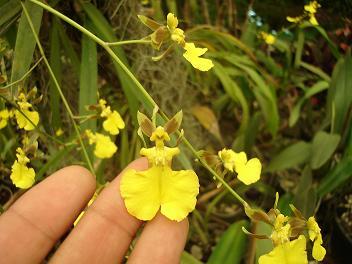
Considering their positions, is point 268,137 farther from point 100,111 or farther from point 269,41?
point 100,111

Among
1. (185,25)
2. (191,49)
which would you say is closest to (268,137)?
(185,25)

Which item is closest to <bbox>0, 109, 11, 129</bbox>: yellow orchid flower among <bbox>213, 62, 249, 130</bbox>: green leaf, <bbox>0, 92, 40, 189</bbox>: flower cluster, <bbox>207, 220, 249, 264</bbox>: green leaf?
<bbox>0, 92, 40, 189</bbox>: flower cluster

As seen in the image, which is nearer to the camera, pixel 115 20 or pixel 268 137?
pixel 115 20

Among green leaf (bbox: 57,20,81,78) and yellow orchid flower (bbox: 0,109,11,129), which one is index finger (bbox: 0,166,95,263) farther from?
green leaf (bbox: 57,20,81,78)

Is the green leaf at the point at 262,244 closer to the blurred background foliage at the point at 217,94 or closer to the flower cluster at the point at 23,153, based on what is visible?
the blurred background foliage at the point at 217,94

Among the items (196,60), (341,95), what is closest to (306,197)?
(341,95)

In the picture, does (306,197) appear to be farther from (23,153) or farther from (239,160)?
(23,153)
